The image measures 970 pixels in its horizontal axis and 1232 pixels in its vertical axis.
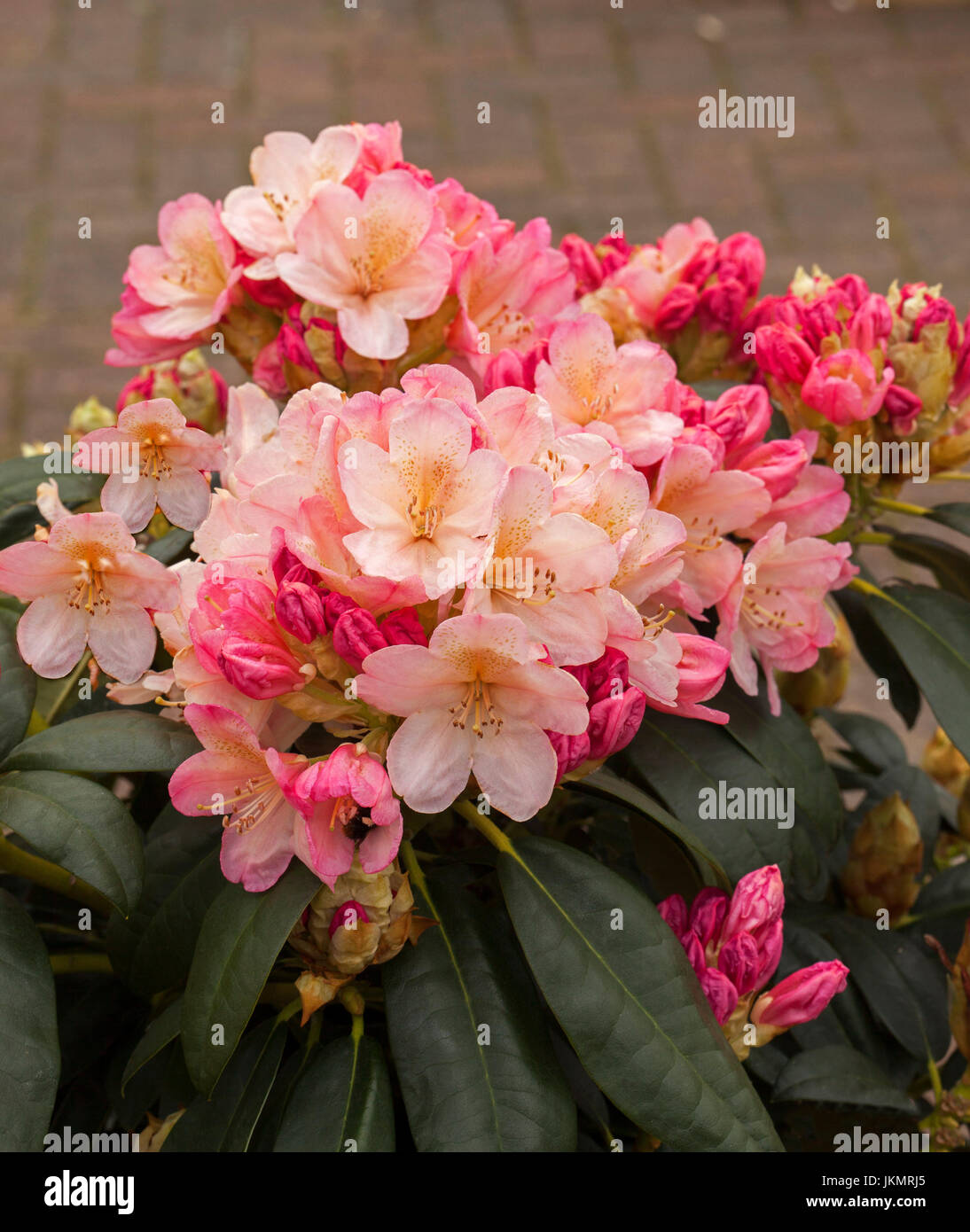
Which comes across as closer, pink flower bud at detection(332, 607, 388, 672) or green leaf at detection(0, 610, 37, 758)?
pink flower bud at detection(332, 607, 388, 672)

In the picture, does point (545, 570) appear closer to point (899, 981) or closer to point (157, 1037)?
point (157, 1037)

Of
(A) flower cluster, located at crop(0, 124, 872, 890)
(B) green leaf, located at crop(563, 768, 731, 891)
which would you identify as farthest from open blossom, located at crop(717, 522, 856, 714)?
(B) green leaf, located at crop(563, 768, 731, 891)

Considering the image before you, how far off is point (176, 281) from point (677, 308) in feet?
1.40

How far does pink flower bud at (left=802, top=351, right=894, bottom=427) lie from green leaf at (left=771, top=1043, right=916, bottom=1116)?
0.48 m

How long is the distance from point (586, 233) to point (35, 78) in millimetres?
1622

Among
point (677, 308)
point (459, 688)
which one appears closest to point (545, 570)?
point (459, 688)

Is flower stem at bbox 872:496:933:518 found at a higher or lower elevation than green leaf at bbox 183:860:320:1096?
higher

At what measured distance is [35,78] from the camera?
376 cm

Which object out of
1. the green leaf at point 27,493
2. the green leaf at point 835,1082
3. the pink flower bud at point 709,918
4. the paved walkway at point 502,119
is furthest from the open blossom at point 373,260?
the paved walkway at point 502,119

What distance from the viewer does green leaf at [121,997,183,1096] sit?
33.3 inches

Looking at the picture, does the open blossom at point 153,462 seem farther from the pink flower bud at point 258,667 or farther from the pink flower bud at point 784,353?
the pink flower bud at point 784,353

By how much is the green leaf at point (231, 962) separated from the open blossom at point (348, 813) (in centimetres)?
4

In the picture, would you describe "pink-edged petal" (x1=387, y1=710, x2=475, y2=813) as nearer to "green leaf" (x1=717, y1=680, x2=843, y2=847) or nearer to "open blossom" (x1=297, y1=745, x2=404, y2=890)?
"open blossom" (x1=297, y1=745, x2=404, y2=890)

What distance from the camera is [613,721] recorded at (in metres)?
0.81
